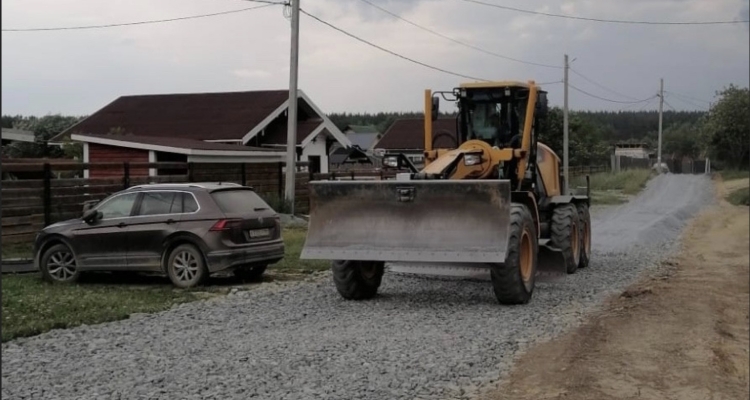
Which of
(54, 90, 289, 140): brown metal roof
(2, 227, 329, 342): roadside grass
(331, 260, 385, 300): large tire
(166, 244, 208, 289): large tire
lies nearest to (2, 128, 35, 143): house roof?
(2, 227, 329, 342): roadside grass

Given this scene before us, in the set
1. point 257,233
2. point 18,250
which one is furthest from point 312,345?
point 18,250

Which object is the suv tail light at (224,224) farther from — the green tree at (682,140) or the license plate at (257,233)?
the green tree at (682,140)

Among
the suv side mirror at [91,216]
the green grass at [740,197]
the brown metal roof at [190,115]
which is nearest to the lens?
the green grass at [740,197]

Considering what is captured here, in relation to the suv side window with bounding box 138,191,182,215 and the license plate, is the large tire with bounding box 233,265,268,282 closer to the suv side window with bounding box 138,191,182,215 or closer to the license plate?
the license plate

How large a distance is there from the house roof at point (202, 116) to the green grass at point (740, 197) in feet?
87.0

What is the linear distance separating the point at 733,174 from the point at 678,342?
2.84 meters

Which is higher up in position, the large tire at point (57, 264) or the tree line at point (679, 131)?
the tree line at point (679, 131)

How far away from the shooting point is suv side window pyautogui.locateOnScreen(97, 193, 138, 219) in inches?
467

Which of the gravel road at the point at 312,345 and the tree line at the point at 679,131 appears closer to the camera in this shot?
the tree line at the point at 679,131

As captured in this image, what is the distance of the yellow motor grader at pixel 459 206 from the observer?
8938 mm

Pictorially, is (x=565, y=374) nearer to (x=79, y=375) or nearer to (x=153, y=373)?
(x=153, y=373)

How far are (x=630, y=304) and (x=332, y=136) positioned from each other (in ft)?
84.7

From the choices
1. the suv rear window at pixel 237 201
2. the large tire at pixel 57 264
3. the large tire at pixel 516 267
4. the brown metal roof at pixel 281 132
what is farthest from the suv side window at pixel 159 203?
the brown metal roof at pixel 281 132

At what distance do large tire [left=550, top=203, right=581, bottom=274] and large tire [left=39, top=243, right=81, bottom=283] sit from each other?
7134mm
